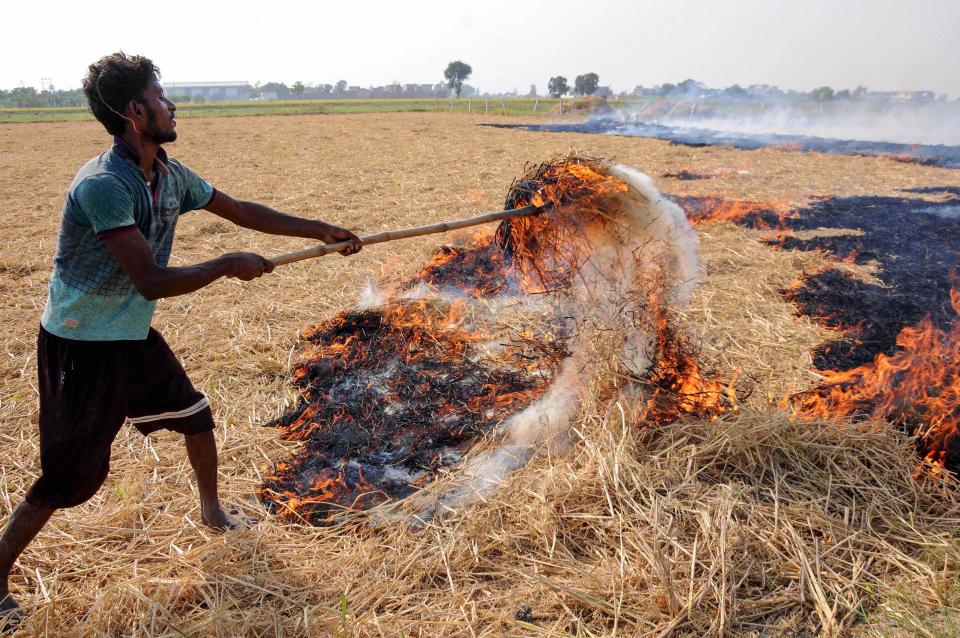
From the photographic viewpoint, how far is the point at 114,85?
2.25 m

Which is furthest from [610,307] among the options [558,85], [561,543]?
[558,85]

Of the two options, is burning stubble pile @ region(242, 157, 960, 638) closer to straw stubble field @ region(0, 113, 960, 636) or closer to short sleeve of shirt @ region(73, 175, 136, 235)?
straw stubble field @ region(0, 113, 960, 636)

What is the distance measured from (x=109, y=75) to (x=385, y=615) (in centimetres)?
239

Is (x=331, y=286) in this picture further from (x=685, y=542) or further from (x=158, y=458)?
(x=685, y=542)

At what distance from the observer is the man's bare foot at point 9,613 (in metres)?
2.35

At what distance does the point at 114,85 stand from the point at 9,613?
217 centimetres

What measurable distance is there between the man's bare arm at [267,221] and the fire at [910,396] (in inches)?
121

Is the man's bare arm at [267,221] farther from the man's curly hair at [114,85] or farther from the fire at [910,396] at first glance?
the fire at [910,396]

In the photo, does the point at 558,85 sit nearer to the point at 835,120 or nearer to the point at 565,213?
the point at 835,120

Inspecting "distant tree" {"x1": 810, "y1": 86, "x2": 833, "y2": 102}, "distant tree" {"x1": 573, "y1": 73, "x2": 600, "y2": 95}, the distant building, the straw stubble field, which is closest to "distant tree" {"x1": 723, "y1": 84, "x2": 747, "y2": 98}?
"distant tree" {"x1": 810, "y1": 86, "x2": 833, "y2": 102}

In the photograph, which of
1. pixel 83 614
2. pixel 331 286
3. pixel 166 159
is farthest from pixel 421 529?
pixel 331 286

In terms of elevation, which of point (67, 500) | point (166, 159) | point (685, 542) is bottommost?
point (685, 542)

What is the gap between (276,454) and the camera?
3.60 metres

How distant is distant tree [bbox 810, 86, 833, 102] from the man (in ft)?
161
